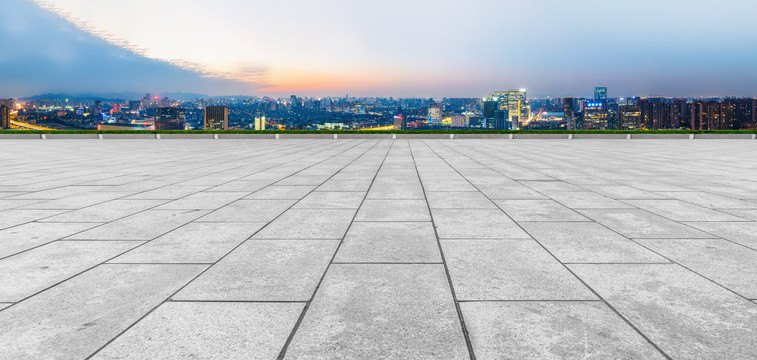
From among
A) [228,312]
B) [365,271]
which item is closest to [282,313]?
[228,312]

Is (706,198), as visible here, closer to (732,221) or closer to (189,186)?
(732,221)

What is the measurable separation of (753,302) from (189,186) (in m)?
11.6

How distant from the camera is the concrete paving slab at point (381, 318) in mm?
3174

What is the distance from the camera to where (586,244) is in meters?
6.14

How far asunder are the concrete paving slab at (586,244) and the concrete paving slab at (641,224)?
32 cm

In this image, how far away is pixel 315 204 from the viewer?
923cm

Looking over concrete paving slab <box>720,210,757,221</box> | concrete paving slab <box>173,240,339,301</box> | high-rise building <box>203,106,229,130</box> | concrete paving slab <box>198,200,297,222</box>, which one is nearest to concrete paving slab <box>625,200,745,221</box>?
concrete paving slab <box>720,210,757,221</box>

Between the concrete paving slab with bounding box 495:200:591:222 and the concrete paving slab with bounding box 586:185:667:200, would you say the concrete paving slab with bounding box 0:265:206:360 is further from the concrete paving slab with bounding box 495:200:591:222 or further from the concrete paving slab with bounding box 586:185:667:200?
the concrete paving slab with bounding box 586:185:667:200

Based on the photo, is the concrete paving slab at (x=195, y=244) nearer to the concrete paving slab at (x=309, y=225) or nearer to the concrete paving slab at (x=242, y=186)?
the concrete paving slab at (x=309, y=225)

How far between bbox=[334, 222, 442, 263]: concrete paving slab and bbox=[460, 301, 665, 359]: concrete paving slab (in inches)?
62.2

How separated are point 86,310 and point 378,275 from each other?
9.05ft

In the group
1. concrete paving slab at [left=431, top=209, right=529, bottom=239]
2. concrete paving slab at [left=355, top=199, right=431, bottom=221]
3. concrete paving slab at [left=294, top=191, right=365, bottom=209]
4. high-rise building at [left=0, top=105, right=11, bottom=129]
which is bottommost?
concrete paving slab at [left=431, top=209, right=529, bottom=239]

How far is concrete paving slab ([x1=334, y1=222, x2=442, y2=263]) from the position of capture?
18.0 feet

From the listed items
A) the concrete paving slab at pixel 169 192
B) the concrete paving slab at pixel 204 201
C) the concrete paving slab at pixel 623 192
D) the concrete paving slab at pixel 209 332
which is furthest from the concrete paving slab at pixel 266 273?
the concrete paving slab at pixel 623 192
